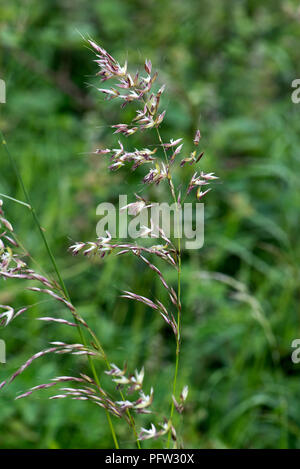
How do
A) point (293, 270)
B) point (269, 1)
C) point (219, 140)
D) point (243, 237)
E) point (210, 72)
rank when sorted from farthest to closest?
1. point (269, 1)
2. point (210, 72)
3. point (219, 140)
4. point (243, 237)
5. point (293, 270)

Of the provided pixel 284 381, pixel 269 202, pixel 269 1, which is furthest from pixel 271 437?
pixel 269 1

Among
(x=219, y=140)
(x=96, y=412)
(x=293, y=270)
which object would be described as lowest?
(x=96, y=412)

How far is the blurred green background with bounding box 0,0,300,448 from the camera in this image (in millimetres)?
1765

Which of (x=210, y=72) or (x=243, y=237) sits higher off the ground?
(x=210, y=72)

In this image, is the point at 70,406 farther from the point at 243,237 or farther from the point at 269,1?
the point at 269,1

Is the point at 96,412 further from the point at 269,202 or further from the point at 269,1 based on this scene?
the point at 269,1

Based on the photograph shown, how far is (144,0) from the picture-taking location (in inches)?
124

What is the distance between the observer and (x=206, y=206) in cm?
250

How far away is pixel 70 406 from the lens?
5.49 ft

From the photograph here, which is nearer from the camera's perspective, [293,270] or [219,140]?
[293,270]

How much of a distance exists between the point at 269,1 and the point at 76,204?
1656 millimetres

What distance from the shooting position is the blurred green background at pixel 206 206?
176cm
